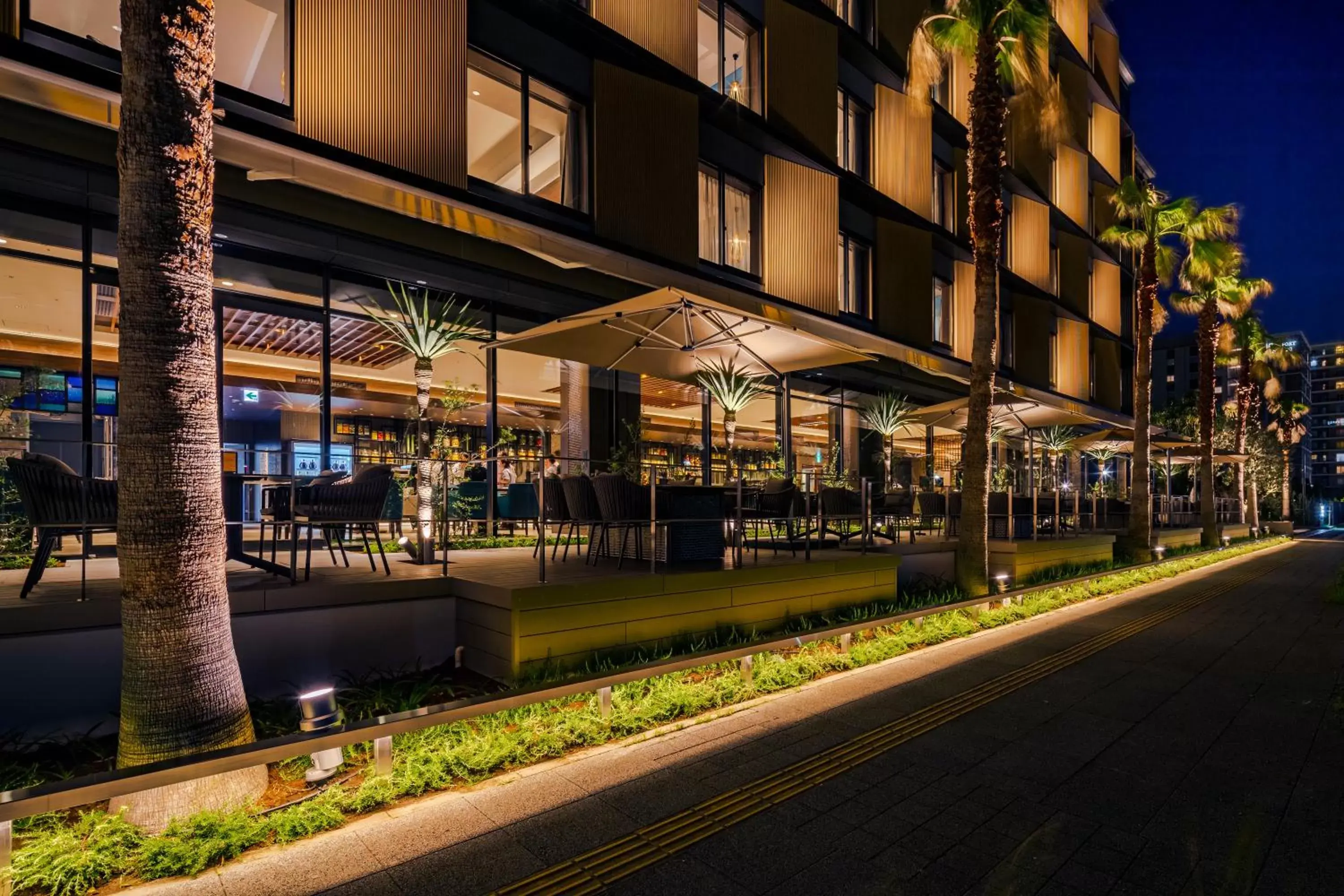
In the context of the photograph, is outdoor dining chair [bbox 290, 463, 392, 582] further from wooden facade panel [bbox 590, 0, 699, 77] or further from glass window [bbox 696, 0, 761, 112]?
glass window [bbox 696, 0, 761, 112]

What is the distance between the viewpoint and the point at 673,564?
21.8 ft

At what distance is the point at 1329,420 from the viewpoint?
136750 millimetres

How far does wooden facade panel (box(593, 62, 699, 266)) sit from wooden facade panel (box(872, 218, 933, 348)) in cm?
651

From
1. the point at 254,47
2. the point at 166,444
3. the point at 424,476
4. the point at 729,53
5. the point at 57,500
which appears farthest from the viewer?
the point at 729,53

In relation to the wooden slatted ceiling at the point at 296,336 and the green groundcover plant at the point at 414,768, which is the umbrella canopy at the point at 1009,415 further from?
the wooden slatted ceiling at the point at 296,336

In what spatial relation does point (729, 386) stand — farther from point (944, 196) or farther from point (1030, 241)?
point (1030, 241)

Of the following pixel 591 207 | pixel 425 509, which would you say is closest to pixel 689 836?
pixel 425 509

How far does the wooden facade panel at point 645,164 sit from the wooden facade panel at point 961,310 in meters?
10.5

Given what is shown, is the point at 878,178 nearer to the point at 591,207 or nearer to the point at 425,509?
the point at 591,207

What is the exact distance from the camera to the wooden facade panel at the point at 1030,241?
Result: 23.0 m

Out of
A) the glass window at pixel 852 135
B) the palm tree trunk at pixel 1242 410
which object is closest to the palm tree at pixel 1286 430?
the palm tree trunk at pixel 1242 410

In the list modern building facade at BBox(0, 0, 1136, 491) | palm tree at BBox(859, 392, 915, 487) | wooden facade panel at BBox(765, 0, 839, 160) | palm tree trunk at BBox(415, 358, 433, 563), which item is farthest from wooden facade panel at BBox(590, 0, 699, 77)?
palm tree at BBox(859, 392, 915, 487)

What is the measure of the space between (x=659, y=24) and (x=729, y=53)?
2519 mm

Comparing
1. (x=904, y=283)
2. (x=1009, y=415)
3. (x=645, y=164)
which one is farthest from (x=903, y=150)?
(x=645, y=164)
